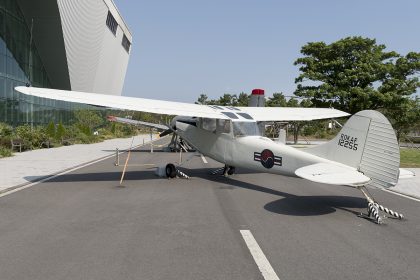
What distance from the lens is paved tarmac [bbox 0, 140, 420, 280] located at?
5090 millimetres

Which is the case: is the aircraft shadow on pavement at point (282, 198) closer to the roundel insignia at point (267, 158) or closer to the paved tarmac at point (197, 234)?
the paved tarmac at point (197, 234)

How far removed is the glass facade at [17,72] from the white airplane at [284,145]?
23.2 m

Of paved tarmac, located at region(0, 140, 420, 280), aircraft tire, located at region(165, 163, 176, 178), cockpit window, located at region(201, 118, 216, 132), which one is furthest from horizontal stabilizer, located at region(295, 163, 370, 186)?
aircraft tire, located at region(165, 163, 176, 178)

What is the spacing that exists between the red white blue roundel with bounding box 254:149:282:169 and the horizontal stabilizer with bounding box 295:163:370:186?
1842 millimetres

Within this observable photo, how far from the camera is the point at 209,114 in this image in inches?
500

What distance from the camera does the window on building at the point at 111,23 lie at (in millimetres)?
59156

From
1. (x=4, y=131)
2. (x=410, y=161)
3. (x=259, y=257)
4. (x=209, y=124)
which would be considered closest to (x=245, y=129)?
(x=209, y=124)

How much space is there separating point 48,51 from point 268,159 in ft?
137

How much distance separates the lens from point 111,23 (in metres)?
61.5

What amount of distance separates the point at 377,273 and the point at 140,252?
360 centimetres

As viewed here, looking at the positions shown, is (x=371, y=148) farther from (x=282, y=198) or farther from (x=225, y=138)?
(x=225, y=138)

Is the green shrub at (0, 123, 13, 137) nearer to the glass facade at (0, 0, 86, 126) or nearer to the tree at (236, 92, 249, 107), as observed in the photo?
the glass facade at (0, 0, 86, 126)

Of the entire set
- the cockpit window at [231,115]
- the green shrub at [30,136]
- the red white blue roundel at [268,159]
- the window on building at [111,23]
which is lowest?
the green shrub at [30,136]

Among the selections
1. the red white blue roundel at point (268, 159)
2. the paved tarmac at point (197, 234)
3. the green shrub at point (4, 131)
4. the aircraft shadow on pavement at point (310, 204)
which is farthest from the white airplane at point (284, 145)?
the green shrub at point (4, 131)
